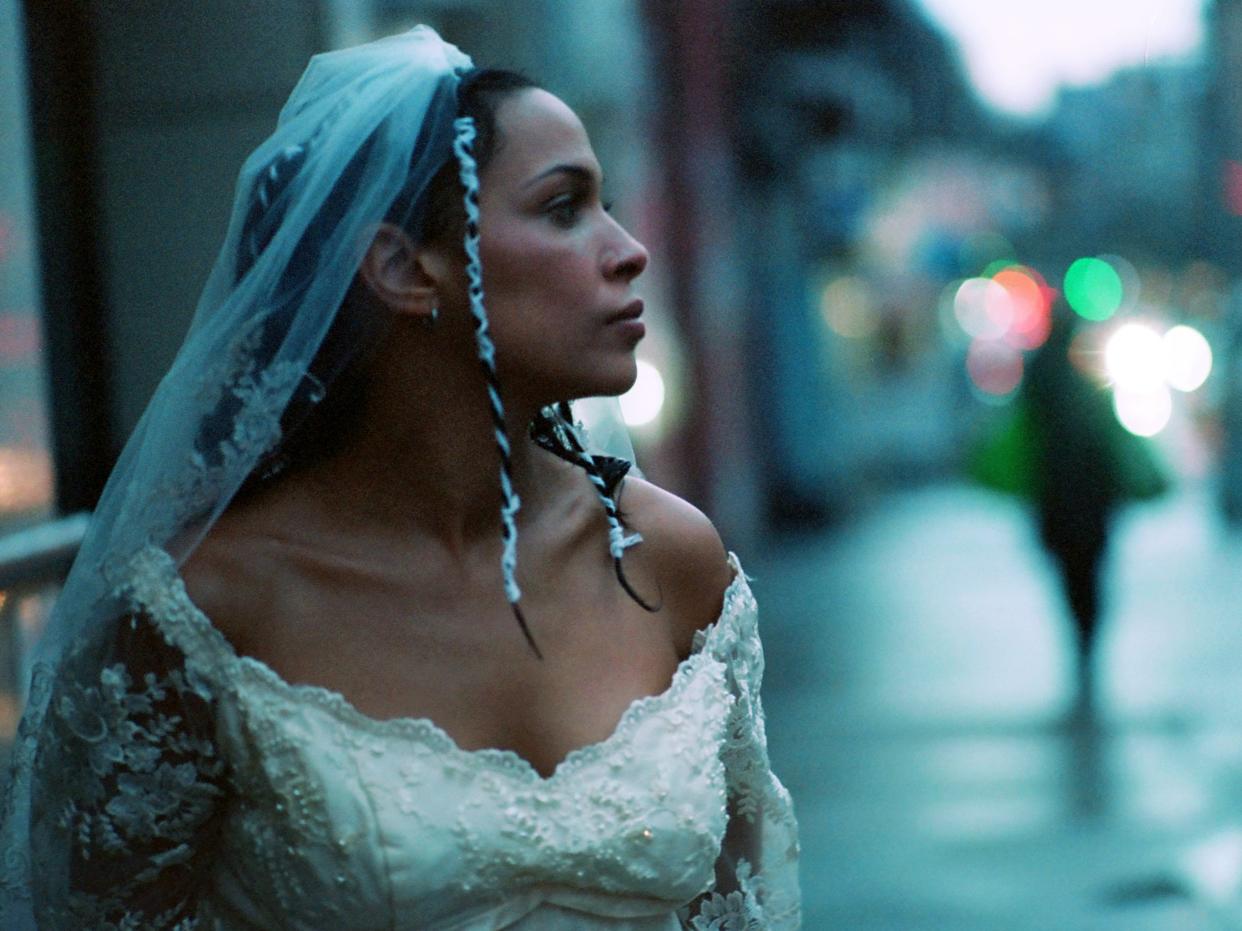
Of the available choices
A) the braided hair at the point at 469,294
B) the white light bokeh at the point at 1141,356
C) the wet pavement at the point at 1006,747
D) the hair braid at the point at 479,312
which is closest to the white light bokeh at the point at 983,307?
the white light bokeh at the point at 1141,356

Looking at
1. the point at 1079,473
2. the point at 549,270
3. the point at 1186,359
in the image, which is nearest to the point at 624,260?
the point at 549,270

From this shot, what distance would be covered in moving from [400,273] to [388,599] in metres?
0.41

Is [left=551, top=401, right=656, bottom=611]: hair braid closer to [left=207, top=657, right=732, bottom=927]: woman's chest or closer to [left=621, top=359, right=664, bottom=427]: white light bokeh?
[left=207, top=657, right=732, bottom=927]: woman's chest

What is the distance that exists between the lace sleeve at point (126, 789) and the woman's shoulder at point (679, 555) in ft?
2.06

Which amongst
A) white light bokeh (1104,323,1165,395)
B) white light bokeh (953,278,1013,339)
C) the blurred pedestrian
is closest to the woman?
the blurred pedestrian

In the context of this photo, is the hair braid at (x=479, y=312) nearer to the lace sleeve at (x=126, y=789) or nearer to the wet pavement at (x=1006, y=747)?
the lace sleeve at (x=126, y=789)

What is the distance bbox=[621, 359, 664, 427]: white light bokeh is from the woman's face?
14.5 metres

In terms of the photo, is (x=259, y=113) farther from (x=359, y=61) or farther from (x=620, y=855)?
(x=620, y=855)

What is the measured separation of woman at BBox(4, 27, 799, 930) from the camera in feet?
7.50

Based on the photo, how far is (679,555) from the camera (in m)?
2.65

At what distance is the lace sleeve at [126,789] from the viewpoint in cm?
237

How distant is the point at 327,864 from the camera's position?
2.26 metres

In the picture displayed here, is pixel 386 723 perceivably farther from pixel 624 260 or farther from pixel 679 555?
pixel 624 260

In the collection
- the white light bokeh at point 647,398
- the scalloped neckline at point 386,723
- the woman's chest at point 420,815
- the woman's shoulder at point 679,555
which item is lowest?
the woman's chest at point 420,815
